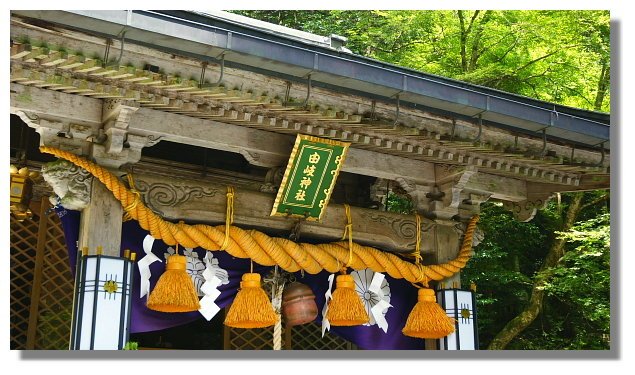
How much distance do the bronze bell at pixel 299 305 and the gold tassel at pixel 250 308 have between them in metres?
0.55

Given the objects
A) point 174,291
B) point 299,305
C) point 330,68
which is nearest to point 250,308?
point 174,291

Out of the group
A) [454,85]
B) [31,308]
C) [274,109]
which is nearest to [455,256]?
[454,85]

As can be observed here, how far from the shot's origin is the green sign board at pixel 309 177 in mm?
6500

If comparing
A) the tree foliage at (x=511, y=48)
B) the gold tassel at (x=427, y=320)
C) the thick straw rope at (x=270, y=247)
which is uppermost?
the tree foliage at (x=511, y=48)

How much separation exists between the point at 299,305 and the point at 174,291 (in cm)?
140

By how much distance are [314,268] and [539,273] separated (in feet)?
18.8

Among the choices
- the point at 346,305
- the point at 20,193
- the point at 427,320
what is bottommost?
the point at 427,320

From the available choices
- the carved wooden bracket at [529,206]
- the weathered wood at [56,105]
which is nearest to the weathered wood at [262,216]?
the weathered wood at [56,105]

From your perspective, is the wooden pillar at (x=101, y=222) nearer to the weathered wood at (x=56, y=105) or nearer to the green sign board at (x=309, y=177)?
the weathered wood at (x=56, y=105)

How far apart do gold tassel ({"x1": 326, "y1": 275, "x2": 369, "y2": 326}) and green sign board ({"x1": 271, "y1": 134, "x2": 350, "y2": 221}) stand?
0.64 meters

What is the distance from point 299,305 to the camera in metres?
7.07

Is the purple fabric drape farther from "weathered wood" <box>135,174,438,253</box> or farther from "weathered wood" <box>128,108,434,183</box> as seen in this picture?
"weathered wood" <box>128,108,434,183</box>

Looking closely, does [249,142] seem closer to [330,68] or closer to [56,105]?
[330,68]

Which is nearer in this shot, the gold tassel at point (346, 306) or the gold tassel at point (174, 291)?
the gold tassel at point (174, 291)
